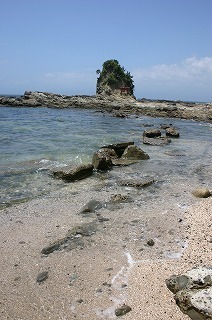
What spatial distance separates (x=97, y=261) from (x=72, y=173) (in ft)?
21.0

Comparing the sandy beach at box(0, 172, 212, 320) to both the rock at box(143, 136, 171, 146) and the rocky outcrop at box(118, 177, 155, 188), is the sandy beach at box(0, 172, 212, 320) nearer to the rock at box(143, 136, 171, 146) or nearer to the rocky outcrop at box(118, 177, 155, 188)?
the rocky outcrop at box(118, 177, 155, 188)

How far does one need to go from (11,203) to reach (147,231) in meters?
4.54

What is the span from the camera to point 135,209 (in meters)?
9.30

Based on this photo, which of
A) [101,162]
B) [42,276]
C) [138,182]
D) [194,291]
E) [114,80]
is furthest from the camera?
[114,80]

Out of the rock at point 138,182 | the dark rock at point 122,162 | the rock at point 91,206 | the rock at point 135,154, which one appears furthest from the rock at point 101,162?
the rock at point 91,206

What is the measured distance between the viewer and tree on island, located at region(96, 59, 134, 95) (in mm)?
86500

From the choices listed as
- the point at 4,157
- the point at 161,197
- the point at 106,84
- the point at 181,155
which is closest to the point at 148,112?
the point at 106,84

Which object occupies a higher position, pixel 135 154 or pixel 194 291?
pixel 194 291

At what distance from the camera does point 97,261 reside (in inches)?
252

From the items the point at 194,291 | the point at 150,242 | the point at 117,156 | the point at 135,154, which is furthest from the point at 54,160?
the point at 194,291

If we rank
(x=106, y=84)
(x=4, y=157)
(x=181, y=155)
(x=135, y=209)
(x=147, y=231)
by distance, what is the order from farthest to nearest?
(x=106, y=84) → (x=181, y=155) → (x=4, y=157) → (x=135, y=209) → (x=147, y=231)

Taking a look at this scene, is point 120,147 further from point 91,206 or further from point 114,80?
point 114,80

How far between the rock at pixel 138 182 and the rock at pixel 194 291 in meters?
6.36

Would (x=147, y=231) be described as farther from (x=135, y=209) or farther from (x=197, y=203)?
(x=197, y=203)
